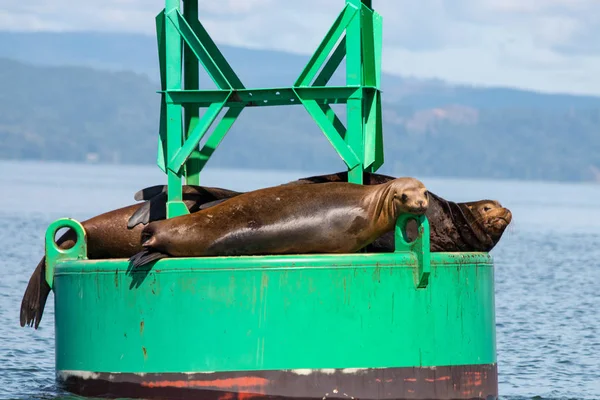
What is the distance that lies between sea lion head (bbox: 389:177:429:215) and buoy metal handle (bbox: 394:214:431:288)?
74 millimetres

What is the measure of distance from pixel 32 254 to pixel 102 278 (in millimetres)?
25341

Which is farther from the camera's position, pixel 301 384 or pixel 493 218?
pixel 493 218

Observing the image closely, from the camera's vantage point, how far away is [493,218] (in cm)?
1253

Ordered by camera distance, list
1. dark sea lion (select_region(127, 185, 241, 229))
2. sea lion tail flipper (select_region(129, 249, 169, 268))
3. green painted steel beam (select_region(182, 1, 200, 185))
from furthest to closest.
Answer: green painted steel beam (select_region(182, 1, 200, 185)) → dark sea lion (select_region(127, 185, 241, 229)) → sea lion tail flipper (select_region(129, 249, 169, 268))

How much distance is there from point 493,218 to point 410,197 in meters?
2.06

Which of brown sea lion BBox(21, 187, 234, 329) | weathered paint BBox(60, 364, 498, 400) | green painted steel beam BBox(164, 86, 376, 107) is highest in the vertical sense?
green painted steel beam BBox(164, 86, 376, 107)

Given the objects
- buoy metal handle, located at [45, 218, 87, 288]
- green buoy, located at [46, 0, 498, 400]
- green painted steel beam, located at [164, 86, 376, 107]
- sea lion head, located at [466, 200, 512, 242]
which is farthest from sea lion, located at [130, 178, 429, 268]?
sea lion head, located at [466, 200, 512, 242]

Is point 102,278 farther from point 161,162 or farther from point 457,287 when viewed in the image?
point 457,287

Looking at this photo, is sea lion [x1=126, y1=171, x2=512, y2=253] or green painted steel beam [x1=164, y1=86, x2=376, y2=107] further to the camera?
sea lion [x1=126, y1=171, x2=512, y2=253]

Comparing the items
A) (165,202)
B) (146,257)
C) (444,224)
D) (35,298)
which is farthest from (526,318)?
(146,257)

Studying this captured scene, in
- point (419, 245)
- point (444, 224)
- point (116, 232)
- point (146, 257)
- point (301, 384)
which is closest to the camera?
point (301, 384)

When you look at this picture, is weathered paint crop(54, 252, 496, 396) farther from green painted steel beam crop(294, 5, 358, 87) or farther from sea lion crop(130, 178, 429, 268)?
green painted steel beam crop(294, 5, 358, 87)

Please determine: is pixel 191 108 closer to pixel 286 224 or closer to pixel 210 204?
pixel 210 204

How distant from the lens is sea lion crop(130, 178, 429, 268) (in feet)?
35.5
